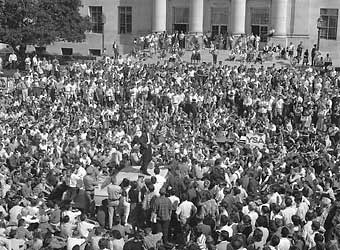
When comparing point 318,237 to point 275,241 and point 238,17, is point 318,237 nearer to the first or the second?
point 275,241

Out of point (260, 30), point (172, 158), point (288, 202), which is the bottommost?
point (172, 158)

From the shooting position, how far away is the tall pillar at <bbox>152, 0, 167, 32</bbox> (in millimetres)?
56812

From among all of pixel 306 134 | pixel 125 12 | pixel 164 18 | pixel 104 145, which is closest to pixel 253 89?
pixel 306 134

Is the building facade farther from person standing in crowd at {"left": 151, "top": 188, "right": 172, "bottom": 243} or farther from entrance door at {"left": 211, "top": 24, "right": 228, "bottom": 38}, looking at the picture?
person standing in crowd at {"left": 151, "top": 188, "right": 172, "bottom": 243}

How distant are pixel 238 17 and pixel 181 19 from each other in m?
6.50

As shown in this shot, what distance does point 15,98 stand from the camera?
3478cm

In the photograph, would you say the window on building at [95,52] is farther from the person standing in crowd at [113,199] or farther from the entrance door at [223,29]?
the person standing in crowd at [113,199]

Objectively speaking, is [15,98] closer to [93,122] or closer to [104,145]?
[93,122]

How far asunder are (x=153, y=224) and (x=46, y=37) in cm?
3472

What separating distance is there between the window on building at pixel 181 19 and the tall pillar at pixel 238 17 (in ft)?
17.5

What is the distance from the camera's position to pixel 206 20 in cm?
5753

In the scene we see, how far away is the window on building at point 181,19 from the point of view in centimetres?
5803

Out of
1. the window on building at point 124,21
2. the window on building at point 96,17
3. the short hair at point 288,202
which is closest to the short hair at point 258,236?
the short hair at point 288,202

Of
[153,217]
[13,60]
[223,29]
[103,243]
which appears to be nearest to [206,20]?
[223,29]
